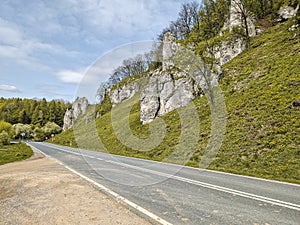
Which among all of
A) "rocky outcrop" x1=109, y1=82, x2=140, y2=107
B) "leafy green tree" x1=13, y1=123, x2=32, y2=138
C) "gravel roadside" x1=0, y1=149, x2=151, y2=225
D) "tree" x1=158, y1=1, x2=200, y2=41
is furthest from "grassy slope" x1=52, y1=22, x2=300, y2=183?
"leafy green tree" x1=13, y1=123, x2=32, y2=138

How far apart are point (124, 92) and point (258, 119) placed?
54.9 m

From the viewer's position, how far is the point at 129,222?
423 cm

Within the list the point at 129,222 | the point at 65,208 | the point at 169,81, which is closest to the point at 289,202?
the point at 129,222

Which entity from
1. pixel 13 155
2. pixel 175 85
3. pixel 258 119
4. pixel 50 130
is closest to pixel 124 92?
pixel 50 130

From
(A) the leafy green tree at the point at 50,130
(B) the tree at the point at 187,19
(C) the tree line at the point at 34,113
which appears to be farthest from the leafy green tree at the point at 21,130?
(B) the tree at the point at 187,19

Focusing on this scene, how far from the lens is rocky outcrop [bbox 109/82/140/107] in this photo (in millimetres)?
66188

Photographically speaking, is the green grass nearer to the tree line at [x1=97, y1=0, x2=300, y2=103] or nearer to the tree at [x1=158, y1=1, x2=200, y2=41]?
the tree line at [x1=97, y1=0, x2=300, y2=103]

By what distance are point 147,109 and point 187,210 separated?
27.9 m

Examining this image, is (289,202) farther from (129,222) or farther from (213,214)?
(129,222)

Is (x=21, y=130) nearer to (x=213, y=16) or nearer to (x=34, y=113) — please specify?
(x=34, y=113)

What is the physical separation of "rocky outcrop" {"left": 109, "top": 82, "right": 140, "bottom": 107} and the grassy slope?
34.9 m

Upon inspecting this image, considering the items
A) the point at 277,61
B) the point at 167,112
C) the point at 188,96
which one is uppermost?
the point at 277,61

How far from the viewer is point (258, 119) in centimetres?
1569

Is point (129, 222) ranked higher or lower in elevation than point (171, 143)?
lower
